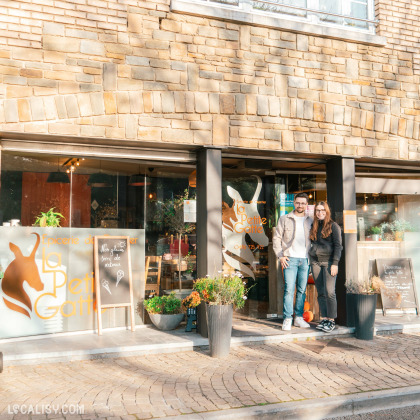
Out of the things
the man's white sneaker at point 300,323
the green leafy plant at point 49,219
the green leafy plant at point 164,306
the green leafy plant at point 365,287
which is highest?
the green leafy plant at point 49,219

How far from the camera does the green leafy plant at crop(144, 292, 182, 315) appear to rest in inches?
262

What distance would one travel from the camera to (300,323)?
6.84 metres

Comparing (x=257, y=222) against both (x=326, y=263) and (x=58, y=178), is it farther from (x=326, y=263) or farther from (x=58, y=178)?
(x=58, y=178)

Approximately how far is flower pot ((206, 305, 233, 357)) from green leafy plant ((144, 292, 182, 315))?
4.10ft

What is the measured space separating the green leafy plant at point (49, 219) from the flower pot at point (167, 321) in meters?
1.94

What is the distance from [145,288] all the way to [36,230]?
72.5 inches

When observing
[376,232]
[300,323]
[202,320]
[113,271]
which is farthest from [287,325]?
[376,232]

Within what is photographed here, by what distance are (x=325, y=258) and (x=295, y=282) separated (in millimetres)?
593

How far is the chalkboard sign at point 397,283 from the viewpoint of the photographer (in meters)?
7.91

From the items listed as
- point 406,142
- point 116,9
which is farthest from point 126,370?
point 406,142

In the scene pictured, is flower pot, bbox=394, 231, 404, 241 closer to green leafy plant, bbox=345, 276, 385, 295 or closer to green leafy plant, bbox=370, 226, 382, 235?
green leafy plant, bbox=370, 226, 382, 235

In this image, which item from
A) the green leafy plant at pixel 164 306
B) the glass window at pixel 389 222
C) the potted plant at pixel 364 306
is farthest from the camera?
the glass window at pixel 389 222

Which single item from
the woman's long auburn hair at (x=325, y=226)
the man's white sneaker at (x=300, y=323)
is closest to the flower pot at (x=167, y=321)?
the man's white sneaker at (x=300, y=323)

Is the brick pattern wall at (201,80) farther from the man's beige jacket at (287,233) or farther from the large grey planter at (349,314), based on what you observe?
the large grey planter at (349,314)
